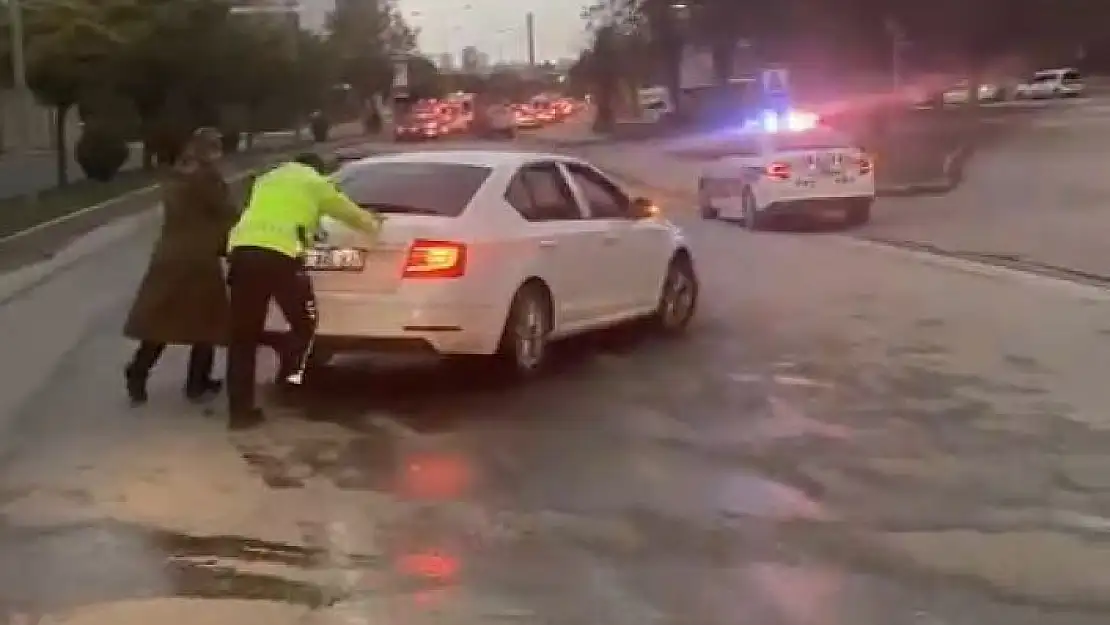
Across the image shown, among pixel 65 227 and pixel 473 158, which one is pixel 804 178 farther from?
pixel 473 158

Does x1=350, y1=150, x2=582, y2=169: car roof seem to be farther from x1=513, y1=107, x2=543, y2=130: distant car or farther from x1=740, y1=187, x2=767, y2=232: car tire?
x1=513, y1=107, x2=543, y2=130: distant car

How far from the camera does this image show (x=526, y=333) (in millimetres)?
11938

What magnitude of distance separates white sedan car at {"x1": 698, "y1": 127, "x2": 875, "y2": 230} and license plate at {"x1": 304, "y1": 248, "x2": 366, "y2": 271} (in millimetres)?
14409

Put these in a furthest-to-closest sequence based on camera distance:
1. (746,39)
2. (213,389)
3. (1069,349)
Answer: (746,39), (1069,349), (213,389)

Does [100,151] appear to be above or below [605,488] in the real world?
above

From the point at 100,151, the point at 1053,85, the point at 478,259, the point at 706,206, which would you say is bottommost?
the point at 706,206

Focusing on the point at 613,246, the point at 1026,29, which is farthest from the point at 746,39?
the point at 613,246

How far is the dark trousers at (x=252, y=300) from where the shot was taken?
1036 cm

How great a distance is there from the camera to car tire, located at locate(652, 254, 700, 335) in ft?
47.2

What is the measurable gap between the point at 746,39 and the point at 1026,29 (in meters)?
19.6

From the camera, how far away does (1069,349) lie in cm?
1298

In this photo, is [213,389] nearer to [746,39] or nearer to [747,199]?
[747,199]

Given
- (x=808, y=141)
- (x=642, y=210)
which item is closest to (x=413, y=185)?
(x=642, y=210)

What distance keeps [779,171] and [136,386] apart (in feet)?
48.7
